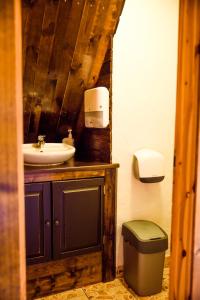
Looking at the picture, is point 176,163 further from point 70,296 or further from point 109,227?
point 70,296

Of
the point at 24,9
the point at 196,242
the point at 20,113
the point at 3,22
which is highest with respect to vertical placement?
the point at 24,9

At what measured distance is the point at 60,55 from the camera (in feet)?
6.81

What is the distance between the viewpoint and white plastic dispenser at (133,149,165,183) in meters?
2.19

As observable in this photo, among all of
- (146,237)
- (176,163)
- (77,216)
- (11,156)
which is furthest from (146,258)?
(11,156)

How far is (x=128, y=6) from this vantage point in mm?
2105

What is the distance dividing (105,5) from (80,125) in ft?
3.50

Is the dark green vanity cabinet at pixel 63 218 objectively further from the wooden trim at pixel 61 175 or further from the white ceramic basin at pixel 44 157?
the white ceramic basin at pixel 44 157

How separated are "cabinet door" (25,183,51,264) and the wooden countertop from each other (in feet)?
0.19

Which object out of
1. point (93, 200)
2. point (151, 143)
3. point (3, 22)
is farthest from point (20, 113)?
point (151, 143)

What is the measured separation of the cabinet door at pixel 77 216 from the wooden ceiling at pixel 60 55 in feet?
2.44

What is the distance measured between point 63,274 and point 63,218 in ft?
1.45

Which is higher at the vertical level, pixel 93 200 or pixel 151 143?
pixel 151 143

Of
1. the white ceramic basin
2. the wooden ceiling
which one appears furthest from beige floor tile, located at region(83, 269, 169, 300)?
the wooden ceiling

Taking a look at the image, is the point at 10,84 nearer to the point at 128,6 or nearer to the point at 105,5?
the point at 105,5
